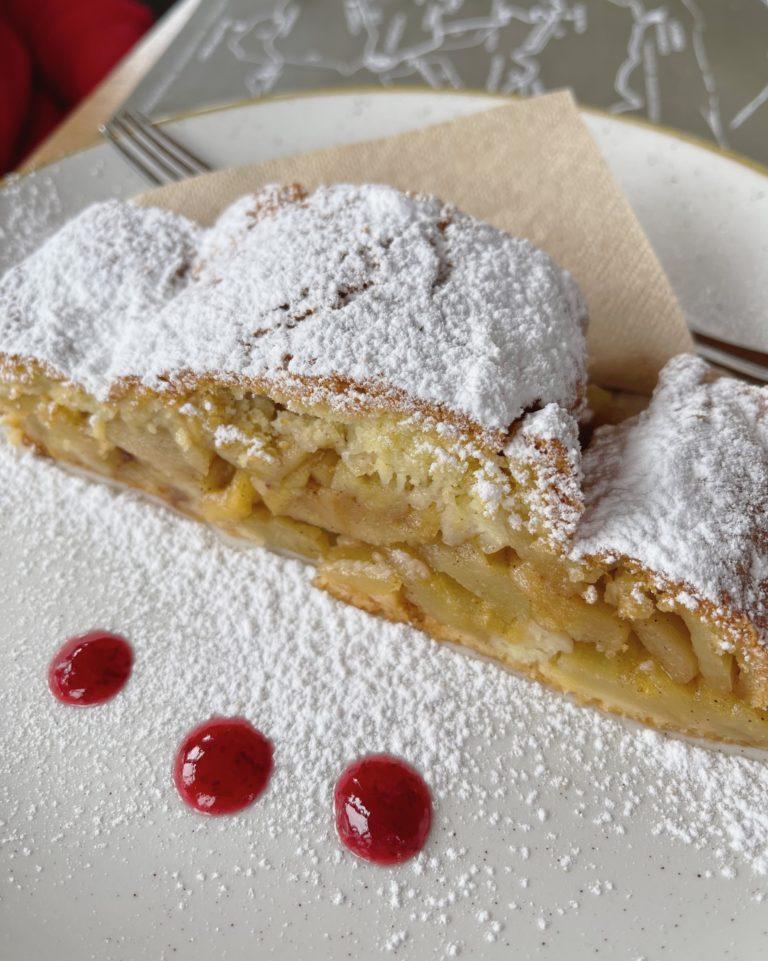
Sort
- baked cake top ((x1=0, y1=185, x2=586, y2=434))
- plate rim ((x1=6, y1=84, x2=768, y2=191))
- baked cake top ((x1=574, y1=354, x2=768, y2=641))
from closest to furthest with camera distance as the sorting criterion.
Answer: baked cake top ((x1=574, y1=354, x2=768, y2=641)) < baked cake top ((x1=0, y1=185, x2=586, y2=434)) < plate rim ((x1=6, y1=84, x2=768, y2=191))

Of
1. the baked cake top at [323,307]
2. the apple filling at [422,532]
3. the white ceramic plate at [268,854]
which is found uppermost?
the baked cake top at [323,307]

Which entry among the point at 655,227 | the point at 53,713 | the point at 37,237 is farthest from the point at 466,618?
the point at 37,237

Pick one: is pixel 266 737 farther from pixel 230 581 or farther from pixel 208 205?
pixel 208 205

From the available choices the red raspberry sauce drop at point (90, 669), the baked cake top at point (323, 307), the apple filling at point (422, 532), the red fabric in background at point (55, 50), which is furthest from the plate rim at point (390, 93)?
the red raspberry sauce drop at point (90, 669)

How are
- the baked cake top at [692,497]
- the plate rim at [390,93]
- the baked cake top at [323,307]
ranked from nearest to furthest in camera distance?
1. the baked cake top at [692,497]
2. the baked cake top at [323,307]
3. the plate rim at [390,93]

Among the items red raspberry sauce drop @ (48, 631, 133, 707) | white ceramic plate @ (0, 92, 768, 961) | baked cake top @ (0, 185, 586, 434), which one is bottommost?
white ceramic plate @ (0, 92, 768, 961)

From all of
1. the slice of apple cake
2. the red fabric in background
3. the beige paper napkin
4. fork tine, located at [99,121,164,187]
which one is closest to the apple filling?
the slice of apple cake

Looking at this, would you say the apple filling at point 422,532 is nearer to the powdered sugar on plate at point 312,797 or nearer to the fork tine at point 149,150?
the powdered sugar on plate at point 312,797

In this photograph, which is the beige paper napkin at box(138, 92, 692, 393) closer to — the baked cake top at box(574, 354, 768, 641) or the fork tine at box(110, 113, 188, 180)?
the fork tine at box(110, 113, 188, 180)
